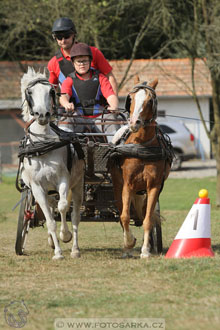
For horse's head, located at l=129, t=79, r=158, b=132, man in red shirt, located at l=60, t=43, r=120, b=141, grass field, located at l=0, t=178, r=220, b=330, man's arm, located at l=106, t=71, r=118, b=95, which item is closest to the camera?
grass field, located at l=0, t=178, r=220, b=330

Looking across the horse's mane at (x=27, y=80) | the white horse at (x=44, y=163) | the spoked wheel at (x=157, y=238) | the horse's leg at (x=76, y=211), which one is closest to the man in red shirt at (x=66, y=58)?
the horse's mane at (x=27, y=80)

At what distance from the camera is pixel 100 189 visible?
29.8ft

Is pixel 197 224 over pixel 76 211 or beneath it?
over

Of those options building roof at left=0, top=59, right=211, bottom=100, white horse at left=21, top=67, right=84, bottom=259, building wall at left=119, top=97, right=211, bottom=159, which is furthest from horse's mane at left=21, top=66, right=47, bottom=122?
building wall at left=119, top=97, right=211, bottom=159

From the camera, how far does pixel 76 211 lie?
29.2 feet

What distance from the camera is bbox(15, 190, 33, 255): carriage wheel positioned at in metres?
9.08

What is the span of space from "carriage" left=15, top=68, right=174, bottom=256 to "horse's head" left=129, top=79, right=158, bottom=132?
695 millimetres

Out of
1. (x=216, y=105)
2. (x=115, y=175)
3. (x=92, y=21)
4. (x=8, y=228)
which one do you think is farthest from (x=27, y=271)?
(x=92, y=21)

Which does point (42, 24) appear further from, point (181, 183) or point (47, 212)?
point (47, 212)

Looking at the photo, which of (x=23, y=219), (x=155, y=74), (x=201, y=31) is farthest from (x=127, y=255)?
(x=155, y=74)

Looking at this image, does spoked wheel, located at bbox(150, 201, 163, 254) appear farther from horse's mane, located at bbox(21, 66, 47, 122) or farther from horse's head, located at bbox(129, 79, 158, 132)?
horse's mane, located at bbox(21, 66, 47, 122)

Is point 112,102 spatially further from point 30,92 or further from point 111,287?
point 111,287

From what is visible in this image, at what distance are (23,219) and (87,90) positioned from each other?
6.20 ft

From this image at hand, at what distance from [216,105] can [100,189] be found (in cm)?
759
